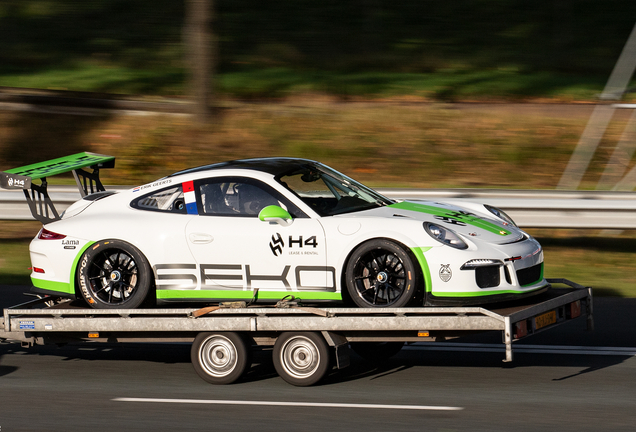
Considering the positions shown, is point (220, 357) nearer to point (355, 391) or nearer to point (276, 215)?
→ point (355, 391)

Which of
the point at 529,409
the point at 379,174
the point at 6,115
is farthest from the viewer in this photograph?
the point at 6,115

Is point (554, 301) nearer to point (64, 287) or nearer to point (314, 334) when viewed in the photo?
point (314, 334)

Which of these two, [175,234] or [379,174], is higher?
[379,174]

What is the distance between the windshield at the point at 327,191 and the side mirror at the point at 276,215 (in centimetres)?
27

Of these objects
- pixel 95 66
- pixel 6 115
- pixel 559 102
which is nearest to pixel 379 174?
pixel 559 102

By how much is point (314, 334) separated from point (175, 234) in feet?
4.82

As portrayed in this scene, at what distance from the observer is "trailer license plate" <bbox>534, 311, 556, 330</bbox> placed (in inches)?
246

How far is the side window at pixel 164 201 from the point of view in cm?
697

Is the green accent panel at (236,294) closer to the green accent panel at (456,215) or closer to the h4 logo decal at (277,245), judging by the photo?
the h4 logo decal at (277,245)

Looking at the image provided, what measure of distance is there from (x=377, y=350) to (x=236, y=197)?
1.92m

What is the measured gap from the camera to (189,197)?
6945mm

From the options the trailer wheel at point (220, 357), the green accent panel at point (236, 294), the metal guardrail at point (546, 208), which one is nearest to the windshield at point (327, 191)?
the green accent panel at point (236, 294)

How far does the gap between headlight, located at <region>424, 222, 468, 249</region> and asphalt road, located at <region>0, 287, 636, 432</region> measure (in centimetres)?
115

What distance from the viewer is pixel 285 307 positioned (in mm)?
6379
